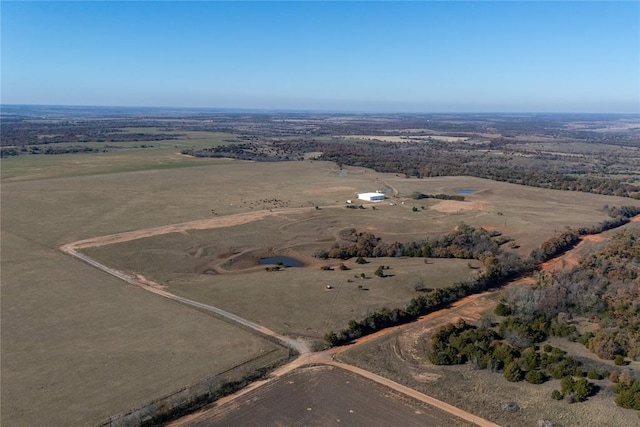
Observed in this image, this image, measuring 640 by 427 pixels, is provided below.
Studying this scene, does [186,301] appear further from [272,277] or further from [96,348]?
[96,348]

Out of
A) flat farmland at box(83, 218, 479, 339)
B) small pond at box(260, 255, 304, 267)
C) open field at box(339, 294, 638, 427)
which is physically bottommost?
open field at box(339, 294, 638, 427)

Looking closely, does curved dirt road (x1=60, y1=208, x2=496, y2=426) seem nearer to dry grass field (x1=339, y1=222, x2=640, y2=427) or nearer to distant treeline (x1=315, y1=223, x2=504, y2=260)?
dry grass field (x1=339, y1=222, x2=640, y2=427)

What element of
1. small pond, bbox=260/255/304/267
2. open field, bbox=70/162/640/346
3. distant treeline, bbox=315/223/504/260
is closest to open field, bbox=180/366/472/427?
open field, bbox=70/162/640/346

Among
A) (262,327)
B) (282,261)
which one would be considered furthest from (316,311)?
(282,261)

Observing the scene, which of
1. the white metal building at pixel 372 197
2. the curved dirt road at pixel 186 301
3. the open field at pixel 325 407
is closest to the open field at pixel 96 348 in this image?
the curved dirt road at pixel 186 301

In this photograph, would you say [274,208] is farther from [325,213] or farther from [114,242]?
[114,242]

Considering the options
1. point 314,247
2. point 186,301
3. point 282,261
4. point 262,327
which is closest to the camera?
point 262,327
